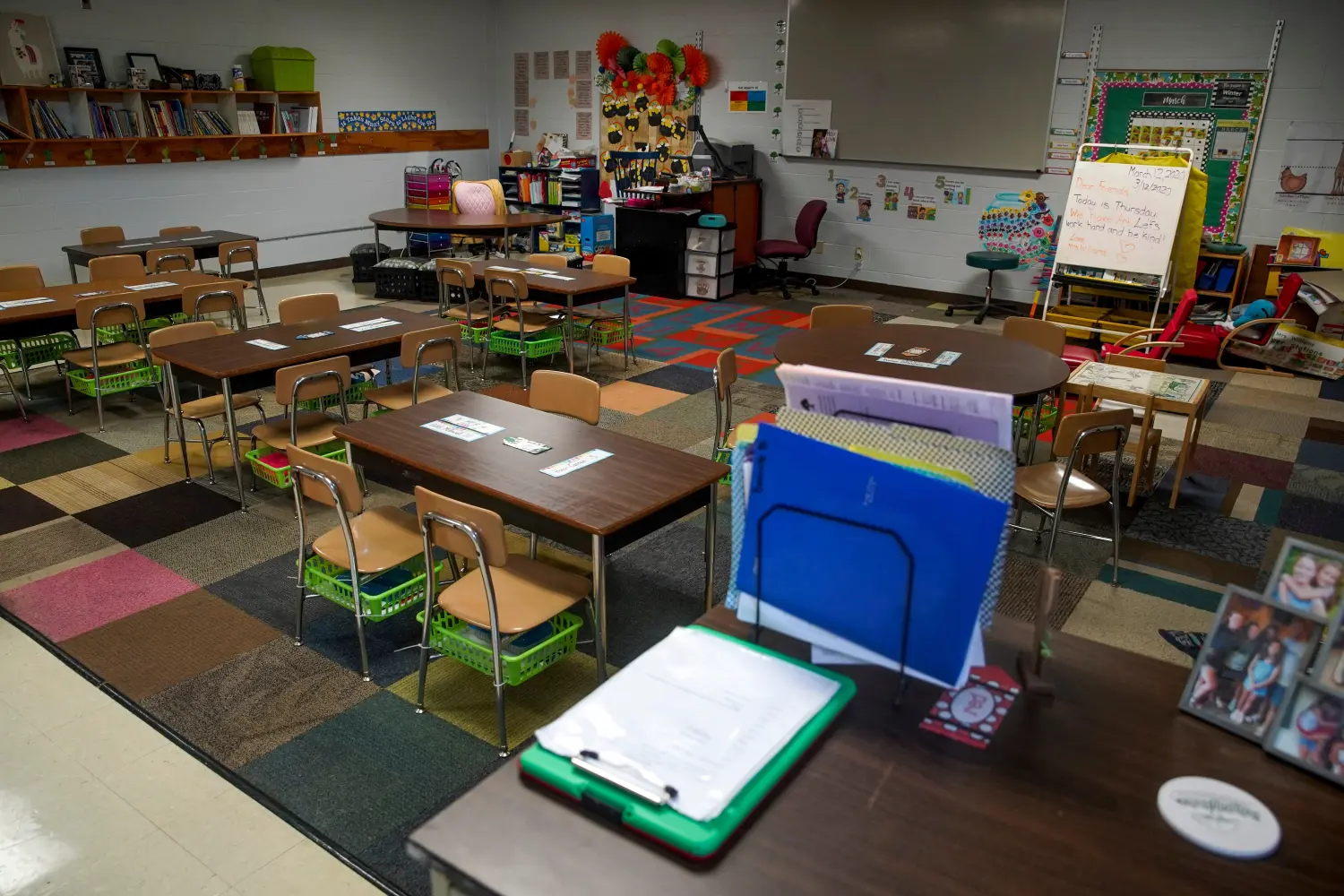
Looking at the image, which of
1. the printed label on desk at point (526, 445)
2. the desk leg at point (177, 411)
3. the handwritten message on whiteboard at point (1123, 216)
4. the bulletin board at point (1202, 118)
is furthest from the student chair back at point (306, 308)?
the bulletin board at point (1202, 118)

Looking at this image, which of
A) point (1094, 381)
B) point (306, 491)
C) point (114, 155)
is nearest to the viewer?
point (306, 491)

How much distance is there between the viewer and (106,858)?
8.54ft

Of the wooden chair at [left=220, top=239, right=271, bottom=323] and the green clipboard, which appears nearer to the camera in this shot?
the green clipboard

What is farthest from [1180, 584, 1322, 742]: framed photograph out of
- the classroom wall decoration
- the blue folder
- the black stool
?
the classroom wall decoration

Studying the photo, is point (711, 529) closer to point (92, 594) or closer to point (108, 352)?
point (92, 594)

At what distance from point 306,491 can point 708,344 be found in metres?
4.92

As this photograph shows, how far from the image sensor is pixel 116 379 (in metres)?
5.57

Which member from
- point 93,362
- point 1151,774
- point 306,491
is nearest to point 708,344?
point 93,362

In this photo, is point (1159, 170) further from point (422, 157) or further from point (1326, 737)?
point (422, 157)

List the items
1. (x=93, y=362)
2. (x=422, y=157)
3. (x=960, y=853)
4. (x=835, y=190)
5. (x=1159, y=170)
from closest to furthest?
(x=960, y=853)
(x=93, y=362)
(x=1159, y=170)
(x=835, y=190)
(x=422, y=157)

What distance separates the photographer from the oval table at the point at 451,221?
8586mm

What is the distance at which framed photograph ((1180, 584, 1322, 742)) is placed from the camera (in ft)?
4.56

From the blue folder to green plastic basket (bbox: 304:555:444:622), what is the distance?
6.64 ft

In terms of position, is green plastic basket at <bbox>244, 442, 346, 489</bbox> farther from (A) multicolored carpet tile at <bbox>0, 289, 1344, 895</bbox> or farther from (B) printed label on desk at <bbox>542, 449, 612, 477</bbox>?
(B) printed label on desk at <bbox>542, 449, 612, 477</bbox>
